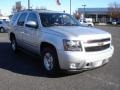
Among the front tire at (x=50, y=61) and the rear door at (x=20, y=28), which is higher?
the rear door at (x=20, y=28)

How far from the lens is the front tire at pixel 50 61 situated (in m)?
7.04

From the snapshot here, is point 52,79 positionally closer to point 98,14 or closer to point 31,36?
point 31,36

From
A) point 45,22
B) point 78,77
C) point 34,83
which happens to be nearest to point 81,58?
point 78,77

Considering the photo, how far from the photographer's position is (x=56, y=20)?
836 centimetres

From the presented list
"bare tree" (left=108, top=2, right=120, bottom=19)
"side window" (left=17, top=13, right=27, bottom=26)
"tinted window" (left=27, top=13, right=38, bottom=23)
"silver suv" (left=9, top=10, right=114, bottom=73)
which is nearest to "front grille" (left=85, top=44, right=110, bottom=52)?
"silver suv" (left=9, top=10, right=114, bottom=73)

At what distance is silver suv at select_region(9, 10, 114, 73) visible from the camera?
21.7 ft

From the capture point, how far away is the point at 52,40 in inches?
279

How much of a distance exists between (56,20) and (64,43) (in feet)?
6.12

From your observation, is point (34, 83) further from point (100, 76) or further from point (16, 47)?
point (16, 47)

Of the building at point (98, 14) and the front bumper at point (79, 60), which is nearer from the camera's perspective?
the front bumper at point (79, 60)

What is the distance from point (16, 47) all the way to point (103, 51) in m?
4.63

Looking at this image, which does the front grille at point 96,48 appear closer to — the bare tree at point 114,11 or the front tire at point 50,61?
the front tire at point 50,61

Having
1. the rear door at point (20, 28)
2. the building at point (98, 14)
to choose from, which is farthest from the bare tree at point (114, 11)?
the rear door at point (20, 28)

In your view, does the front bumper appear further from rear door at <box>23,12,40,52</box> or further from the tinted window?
the tinted window
